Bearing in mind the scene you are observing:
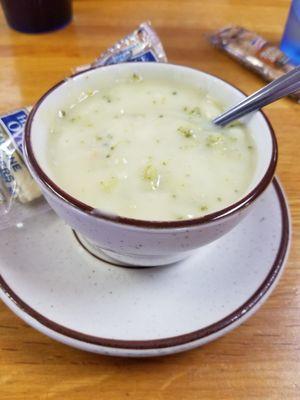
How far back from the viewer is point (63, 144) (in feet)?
2.47

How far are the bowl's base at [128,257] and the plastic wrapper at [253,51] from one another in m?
0.72

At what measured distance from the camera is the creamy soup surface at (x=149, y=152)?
2.19 ft

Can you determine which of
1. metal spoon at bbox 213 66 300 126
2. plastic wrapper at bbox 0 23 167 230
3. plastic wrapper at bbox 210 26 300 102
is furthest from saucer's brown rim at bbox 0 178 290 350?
plastic wrapper at bbox 210 26 300 102

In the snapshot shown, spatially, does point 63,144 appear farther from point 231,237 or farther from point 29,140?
point 231,237

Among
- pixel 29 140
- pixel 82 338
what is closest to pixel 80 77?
pixel 29 140

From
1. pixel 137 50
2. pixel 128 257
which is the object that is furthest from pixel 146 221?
pixel 137 50

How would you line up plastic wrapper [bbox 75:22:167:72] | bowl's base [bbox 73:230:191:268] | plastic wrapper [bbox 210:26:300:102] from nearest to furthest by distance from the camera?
bowl's base [bbox 73:230:191:268], plastic wrapper [bbox 75:22:167:72], plastic wrapper [bbox 210:26:300:102]

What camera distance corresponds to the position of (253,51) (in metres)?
1.30

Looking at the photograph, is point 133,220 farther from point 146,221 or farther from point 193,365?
point 193,365

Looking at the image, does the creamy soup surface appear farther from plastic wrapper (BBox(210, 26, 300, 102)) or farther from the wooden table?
plastic wrapper (BBox(210, 26, 300, 102))

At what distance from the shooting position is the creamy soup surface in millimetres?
666

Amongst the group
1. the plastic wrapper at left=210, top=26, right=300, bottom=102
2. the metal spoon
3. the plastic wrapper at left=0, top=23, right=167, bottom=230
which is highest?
the metal spoon

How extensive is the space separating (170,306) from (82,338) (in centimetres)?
13

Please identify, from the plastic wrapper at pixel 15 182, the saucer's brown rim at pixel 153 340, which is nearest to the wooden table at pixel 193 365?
the saucer's brown rim at pixel 153 340
